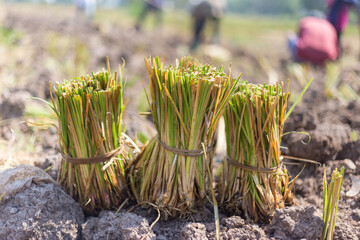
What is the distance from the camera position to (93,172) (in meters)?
1.46

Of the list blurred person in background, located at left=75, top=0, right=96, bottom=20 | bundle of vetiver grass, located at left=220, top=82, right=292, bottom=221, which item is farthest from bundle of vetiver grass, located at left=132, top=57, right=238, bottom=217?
blurred person in background, located at left=75, top=0, right=96, bottom=20

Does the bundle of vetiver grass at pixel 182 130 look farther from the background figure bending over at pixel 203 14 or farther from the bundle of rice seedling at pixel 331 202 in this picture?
the background figure bending over at pixel 203 14

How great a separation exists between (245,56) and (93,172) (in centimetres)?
704

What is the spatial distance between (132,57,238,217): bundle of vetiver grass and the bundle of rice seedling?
0.48 m

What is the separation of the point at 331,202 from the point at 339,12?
214 inches

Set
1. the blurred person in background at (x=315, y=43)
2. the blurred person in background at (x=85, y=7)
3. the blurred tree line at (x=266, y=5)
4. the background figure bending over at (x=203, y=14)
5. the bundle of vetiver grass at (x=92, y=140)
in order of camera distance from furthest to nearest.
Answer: the blurred tree line at (x=266, y=5), the blurred person in background at (x=85, y=7), the background figure bending over at (x=203, y=14), the blurred person in background at (x=315, y=43), the bundle of vetiver grass at (x=92, y=140)

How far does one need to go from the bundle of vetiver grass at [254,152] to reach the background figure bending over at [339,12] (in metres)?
5.16

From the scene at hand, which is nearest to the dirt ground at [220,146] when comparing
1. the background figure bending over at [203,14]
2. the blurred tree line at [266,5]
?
the background figure bending over at [203,14]

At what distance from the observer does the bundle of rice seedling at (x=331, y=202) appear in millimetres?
1291

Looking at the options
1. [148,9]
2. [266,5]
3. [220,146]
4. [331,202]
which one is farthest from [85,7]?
[266,5]

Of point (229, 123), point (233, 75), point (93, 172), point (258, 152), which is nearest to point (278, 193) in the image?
point (258, 152)

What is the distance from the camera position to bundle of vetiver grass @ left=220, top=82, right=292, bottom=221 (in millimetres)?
1417

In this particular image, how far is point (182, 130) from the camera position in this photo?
4.62ft

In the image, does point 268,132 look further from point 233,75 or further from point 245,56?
point 245,56
